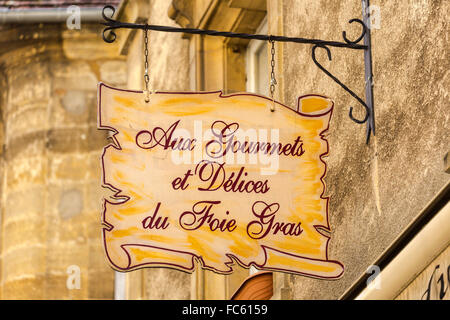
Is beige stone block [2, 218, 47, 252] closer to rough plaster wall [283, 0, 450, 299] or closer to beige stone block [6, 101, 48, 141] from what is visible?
beige stone block [6, 101, 48, 141]

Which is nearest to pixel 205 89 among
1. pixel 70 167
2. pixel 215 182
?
pixel 215 182

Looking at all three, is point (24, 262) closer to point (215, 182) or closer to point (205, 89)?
point (205, 89)

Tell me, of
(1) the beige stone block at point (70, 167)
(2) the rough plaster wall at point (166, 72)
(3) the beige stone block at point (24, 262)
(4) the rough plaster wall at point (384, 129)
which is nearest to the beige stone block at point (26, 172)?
(1) the beige stone block at point (70, 167)

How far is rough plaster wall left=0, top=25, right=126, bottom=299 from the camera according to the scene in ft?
52.5

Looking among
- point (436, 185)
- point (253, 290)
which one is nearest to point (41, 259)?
point (253, 290)

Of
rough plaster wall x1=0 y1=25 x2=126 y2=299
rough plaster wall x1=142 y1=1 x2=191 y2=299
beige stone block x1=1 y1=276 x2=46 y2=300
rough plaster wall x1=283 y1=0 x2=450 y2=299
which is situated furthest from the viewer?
rough plaster wall x1=0 y1=25 x2=126 y2=299

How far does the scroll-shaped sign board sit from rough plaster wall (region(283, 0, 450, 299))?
1.34 ft

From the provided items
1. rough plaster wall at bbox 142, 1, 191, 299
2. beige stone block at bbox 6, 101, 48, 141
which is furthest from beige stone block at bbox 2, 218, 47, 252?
rough plaster wall at bbox 142, 1, 191, 299

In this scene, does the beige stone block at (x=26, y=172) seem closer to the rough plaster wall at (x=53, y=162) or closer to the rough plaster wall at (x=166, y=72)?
the rough plaster wall at (x=53, y=162)

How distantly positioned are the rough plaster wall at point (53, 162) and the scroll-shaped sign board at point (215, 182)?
32.1 feet

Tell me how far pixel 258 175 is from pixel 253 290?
1.95 meters

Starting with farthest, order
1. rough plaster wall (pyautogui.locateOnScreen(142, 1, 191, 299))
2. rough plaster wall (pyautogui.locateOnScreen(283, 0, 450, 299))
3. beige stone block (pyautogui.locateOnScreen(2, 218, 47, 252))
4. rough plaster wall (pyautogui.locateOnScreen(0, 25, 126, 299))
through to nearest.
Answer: beige stone block (pyautogui.locateOnScreen(2, 218, 47, 252))
rough plaster wall (pyautogui.locateOnScreen(0, 25, 126, 299))
rough plaster wall (pyautogui.locateOnScreen(142, 1, 191, 299))
rough plaster wall (pyautogui.locateOnScreen(283, 0, 450, 299))

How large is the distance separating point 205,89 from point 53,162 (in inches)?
249

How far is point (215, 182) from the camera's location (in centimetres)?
616
